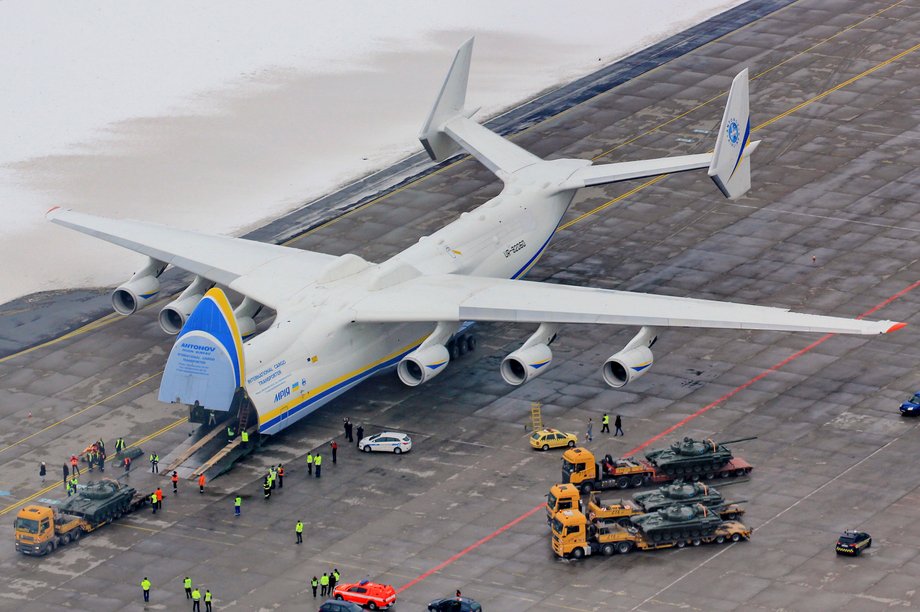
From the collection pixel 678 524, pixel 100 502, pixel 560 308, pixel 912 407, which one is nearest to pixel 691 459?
pixel 678 524

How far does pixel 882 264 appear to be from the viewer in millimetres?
121812

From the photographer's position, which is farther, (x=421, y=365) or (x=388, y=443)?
(x=421, y=365)

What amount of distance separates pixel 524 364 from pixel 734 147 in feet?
68.9

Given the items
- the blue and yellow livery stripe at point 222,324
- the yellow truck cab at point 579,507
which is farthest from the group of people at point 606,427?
the blue and yellow livery stripe at point 222,324

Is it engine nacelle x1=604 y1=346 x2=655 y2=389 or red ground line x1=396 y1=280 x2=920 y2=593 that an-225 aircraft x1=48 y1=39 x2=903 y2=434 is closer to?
engine nacelle x1=604 y1=346 x2=655 y2=389

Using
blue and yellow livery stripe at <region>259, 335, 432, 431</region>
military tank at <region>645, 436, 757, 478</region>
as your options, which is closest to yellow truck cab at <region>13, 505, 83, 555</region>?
blue and yellow livery stripe at <region>259, 335, 432, 431</region>

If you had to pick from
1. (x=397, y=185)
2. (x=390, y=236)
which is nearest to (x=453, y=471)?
(x=390, y=236)

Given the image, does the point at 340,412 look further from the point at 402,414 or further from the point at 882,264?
the point at 882,264

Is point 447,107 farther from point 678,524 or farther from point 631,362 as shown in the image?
point 678,524

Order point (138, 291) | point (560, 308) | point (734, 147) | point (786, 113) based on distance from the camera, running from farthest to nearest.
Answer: point (786, 113)
point (138, 291)
point (734, 147)
point (560, 308)

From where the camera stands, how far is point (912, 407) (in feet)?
332

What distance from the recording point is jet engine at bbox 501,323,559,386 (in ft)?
335

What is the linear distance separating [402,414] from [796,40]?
67180 mm

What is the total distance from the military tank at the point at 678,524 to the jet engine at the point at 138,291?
121 ft
